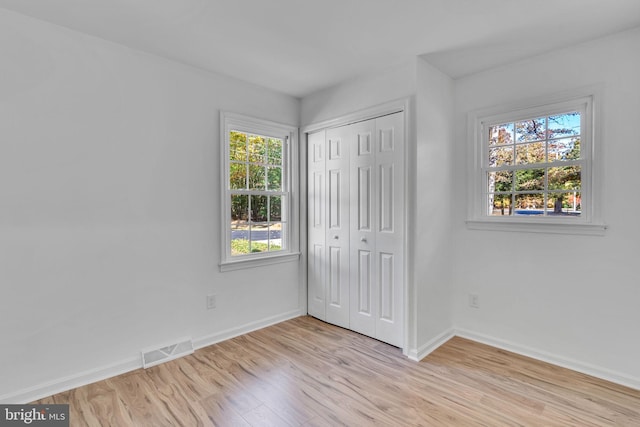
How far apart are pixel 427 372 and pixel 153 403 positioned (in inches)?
74.6

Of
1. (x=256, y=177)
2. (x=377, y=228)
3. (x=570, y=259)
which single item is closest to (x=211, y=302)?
(x=256, y=177)

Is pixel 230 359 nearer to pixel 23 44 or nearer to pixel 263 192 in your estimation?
pixel 263 192

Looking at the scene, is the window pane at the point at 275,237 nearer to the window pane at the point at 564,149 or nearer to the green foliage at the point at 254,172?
the green foliage at the point at 254,172

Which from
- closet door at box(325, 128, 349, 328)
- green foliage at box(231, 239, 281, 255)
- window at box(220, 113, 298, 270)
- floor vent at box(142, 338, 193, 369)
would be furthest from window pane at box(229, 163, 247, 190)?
floor vent at box(142, 338, 193, 369)

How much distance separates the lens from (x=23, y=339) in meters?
2.11

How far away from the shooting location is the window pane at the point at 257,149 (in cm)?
334

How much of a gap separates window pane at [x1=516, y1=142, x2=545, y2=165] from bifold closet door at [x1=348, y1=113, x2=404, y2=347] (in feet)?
3.29

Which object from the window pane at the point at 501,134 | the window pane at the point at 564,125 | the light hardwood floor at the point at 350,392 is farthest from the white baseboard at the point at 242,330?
the window pane at the point at 564,125

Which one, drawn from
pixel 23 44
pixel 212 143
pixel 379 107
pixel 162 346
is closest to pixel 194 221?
pixel 212 143

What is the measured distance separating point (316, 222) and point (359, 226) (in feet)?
1.96

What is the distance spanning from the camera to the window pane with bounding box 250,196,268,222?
3.33 meters

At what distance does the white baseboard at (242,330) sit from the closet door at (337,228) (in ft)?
1.47

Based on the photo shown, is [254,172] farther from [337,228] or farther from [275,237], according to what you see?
[337,228]

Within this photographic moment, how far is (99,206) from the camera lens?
7.82ft
